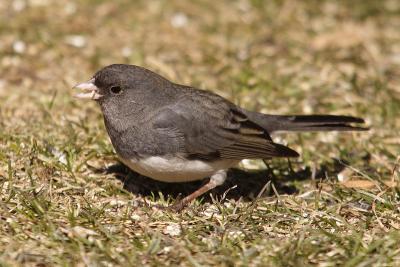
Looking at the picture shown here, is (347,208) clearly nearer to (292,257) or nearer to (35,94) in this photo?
(292,257)

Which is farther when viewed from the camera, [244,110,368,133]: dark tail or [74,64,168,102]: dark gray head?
[244,110,368,133]: dark tail

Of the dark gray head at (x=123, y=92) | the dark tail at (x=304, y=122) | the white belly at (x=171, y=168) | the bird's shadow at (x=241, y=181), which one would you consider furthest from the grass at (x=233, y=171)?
the dark gray head at (x=123, y=92)

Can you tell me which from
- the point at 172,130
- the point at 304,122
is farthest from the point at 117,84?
the point at 304,122

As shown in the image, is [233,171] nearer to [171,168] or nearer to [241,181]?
[241,181]

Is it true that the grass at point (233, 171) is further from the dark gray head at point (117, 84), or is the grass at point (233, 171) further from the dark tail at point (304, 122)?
the dark gray head at point (117, 84)

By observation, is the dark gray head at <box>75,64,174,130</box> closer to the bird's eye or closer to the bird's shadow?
the bird's eye

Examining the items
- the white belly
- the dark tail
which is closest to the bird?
the white belly
